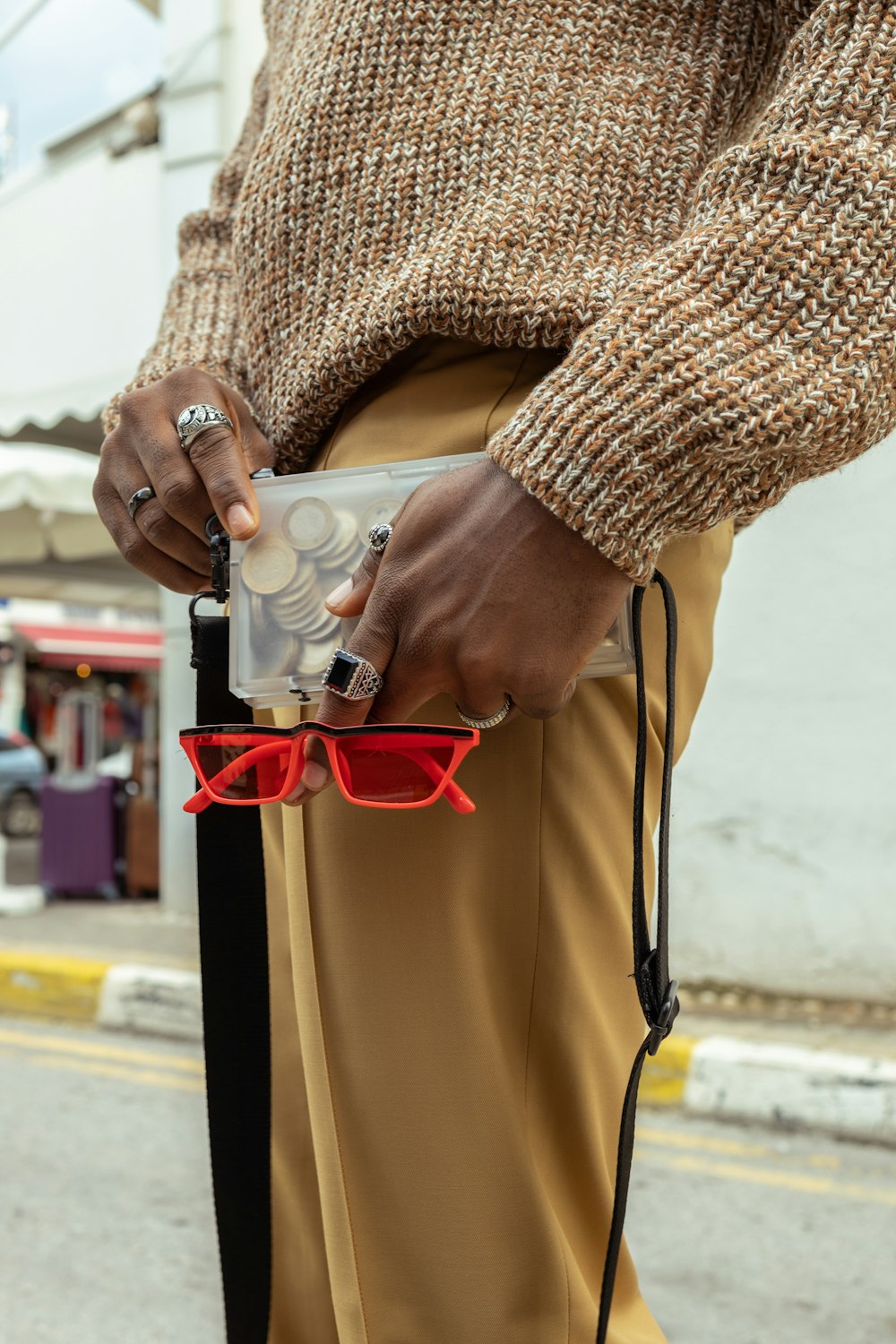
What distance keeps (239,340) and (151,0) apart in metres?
6.94

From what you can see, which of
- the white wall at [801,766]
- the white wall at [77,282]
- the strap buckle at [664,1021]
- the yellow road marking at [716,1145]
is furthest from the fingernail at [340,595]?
the white wall at [77,282]

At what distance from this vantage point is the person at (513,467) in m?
0.73

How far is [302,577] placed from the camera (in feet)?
2.81

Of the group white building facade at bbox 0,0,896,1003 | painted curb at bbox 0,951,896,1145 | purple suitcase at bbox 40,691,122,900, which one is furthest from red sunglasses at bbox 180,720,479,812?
purple suitcase at bbox 40,691,122,900

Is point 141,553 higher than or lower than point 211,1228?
higher

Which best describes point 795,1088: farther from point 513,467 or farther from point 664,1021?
point 513,467

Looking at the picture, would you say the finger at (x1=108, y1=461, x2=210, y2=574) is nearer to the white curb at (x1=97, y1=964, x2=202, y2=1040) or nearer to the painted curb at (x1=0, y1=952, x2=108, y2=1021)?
the white curb at (x1=97, y1=964, x2=202, y2=1040)

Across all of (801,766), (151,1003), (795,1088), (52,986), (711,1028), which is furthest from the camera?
(52,986)

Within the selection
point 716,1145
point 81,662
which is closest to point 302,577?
point 716,1145

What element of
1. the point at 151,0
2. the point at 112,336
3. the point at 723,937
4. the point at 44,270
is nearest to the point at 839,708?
the point at 723,937

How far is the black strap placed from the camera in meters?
1.02

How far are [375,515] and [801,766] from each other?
3.29 metres

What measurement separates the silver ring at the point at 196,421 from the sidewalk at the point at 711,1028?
105 inches

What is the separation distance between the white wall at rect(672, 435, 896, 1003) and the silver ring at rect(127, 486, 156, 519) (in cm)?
303
